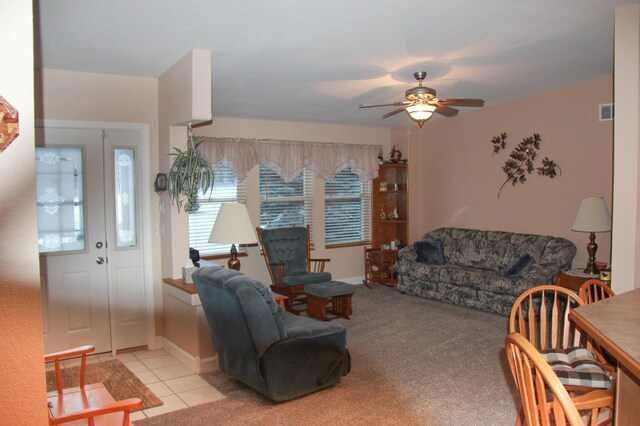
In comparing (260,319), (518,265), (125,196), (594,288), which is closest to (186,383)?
(260,319)

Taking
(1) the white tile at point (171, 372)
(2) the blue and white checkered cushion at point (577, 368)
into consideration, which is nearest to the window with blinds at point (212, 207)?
(1) the white tile at point (171, 372)

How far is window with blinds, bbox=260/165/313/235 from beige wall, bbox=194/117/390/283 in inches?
4.9

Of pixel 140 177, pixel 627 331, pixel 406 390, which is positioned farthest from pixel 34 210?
pixel 140 177

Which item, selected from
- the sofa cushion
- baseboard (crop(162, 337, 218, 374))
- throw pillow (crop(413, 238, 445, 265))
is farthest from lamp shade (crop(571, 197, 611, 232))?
baseboard (crop(162, 337, 218, 374))

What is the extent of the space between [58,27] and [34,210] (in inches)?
93.1

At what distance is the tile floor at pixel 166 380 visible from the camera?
12.1ft

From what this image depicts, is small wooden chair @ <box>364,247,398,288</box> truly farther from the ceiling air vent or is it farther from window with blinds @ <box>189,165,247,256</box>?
the ceiling air vent

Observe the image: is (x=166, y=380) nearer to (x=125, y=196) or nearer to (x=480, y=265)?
(x=125, y=196)

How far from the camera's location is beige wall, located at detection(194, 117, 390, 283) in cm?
714

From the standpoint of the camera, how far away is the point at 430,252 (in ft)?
23.1

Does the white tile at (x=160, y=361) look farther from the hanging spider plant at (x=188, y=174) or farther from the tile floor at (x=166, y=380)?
the hanging spider plant at (x=188, y=174)

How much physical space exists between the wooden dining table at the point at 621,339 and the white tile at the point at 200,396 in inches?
98.1

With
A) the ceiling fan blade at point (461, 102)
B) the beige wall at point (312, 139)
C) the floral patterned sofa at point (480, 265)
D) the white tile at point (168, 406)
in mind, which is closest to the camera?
the white tile at point (168, 406)

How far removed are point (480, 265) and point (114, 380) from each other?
4393mm
